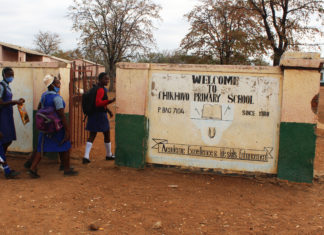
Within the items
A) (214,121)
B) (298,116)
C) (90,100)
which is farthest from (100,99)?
(298,116)

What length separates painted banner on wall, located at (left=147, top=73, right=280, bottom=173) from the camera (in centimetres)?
508

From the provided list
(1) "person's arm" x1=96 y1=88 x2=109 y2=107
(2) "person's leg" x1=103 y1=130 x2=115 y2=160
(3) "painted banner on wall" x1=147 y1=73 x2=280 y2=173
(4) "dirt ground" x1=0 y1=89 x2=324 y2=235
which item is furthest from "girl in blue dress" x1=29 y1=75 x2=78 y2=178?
(3) "painted banner on wall" x1=147 y1=73 x2=280 y2=173

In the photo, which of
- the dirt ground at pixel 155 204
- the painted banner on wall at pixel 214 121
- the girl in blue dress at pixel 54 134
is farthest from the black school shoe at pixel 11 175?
the painted banner on wall at pixel 214 121

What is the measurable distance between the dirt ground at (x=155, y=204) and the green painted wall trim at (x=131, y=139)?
190mm

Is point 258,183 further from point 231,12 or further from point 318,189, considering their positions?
point 231,12

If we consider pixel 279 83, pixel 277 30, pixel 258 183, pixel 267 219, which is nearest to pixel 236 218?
pixel 267 219

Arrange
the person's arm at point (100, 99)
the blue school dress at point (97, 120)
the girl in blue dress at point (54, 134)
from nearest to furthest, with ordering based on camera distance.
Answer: the girl in blue dress at point (54, 134) → the person's arm at point (100, 99) → the blue school dress at point (97, 120)

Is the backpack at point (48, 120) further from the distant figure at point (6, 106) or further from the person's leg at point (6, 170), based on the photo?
the person's leg at point (6, 170)

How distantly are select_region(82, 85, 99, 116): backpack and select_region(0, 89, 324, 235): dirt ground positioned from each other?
1049mm

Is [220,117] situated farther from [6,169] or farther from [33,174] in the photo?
[6,169]

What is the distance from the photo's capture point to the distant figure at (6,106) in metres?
5.10

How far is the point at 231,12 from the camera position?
18.7 meters

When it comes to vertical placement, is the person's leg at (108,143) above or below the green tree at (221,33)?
below

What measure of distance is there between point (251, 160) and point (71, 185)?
109 inches
